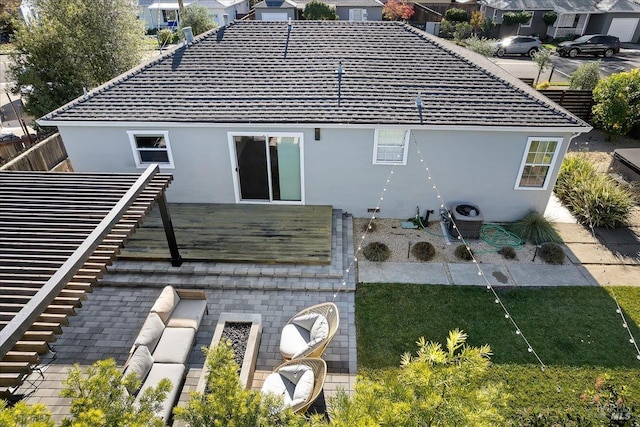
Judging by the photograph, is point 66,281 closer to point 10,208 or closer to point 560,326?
point 10,208

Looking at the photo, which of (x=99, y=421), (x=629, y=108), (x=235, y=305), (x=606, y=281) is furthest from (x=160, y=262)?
(x=629, y=108)

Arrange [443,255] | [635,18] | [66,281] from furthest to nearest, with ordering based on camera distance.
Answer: [635,18], [443,255], [66,281]

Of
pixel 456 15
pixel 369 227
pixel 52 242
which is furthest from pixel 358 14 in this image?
pixel 52 242

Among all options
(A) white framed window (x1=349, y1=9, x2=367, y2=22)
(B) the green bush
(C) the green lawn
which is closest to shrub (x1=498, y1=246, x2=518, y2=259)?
(C) the green lawn

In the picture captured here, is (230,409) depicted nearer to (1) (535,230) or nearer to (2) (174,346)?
(2) (174,346)

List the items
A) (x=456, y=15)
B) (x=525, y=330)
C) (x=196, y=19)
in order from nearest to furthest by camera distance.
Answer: (x=525, y=330) → (x=196, y=19) → (x=456, y=15)

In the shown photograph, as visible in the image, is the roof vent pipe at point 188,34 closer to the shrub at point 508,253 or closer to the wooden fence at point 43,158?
the wooden fence at point 43,158

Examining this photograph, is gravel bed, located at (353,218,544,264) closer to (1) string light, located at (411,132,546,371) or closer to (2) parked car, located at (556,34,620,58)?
(1) string light, located at (411,132,546,371)
